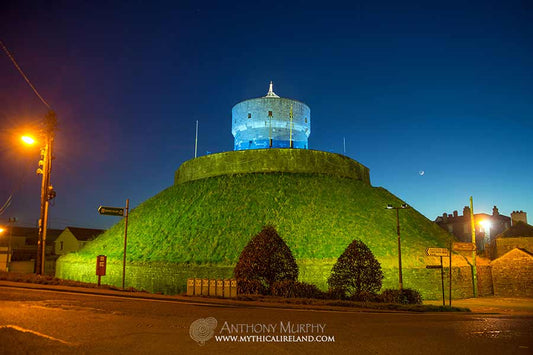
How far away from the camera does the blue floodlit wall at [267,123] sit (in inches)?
1925

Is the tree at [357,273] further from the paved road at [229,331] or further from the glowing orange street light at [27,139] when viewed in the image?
the glowing orange street light at [27,139]

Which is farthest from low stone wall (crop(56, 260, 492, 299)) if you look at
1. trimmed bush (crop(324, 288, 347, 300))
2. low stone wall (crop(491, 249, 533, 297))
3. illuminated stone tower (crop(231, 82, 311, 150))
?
illuminated stone tower (crop(231, 82, 311, 150))

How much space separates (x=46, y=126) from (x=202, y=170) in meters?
20.4

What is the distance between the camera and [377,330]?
35.3ft

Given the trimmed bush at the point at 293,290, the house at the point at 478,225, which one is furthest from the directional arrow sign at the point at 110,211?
the house at the point at 478,225

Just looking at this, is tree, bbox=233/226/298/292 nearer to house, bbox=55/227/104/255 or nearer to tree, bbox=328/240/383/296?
tree, bbox=328/240/383/296

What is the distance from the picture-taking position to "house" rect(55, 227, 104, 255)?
55.3 m

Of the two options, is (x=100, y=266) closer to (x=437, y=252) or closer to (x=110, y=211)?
(x=110, y=211)

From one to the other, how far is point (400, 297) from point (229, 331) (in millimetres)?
11926

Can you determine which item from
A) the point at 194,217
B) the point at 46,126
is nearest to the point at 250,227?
the point at 194,217

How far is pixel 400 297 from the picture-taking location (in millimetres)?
19266

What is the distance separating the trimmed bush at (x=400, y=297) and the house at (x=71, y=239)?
46.5 metres

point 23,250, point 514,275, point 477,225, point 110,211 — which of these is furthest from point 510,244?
point 23,250

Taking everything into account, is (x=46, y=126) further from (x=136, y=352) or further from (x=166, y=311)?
(x=136, y=352)
